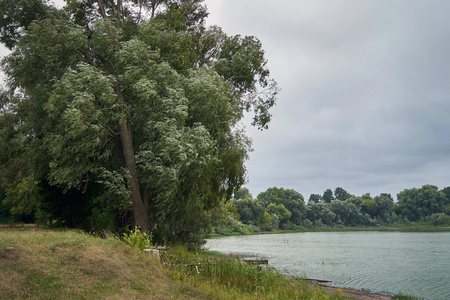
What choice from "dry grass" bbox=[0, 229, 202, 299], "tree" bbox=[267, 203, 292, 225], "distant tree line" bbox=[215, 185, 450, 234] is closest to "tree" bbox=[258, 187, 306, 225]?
"distant tree line" bbox=[215, 185, 450, 234]

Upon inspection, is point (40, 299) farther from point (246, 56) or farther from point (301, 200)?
point (301, 200)

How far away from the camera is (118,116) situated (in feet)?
53.7

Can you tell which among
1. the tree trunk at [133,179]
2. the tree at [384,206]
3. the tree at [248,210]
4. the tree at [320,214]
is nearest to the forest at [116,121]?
the tree trunk at [133,179]

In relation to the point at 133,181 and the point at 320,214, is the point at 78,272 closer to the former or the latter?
the point at 133,181

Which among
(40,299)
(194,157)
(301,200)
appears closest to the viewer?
(40,299)

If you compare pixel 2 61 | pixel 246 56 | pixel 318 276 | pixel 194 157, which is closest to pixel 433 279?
pixel 318 276

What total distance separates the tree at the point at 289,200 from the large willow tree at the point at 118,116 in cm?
8708

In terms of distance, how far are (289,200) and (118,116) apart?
10281cm

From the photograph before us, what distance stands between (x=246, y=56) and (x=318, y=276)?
15820 millimetres

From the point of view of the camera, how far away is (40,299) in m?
7.52

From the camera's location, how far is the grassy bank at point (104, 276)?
321 inches

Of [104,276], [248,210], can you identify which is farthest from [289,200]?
[104,276]

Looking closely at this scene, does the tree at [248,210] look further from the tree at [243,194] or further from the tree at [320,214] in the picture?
the tree at [320,214]

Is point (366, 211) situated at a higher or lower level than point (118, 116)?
lower
